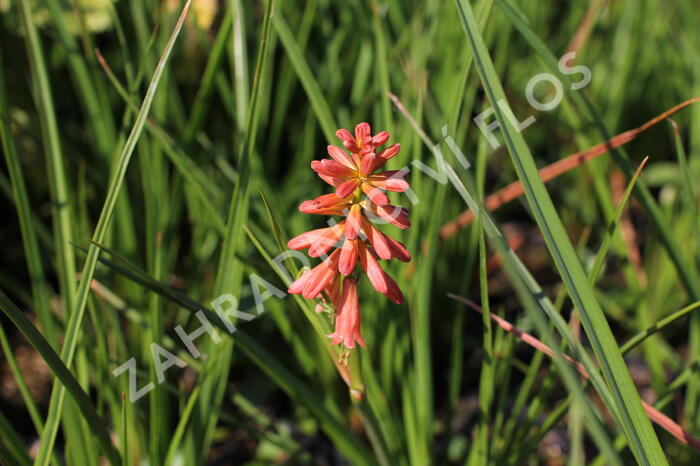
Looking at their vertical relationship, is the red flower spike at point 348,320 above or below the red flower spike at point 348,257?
below

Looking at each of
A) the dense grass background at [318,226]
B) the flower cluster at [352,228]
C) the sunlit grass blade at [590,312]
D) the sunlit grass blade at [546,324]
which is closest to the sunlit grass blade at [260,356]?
the dense grass background at [318,226]

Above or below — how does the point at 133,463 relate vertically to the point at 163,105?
below

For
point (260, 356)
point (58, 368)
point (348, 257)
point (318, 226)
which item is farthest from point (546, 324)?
point (318, 226)

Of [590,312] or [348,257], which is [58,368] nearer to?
[348,257]

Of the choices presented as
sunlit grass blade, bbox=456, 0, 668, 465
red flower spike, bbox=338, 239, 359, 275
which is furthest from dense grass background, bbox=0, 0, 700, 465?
red flower spike, bbox=338, 239, 359, 275

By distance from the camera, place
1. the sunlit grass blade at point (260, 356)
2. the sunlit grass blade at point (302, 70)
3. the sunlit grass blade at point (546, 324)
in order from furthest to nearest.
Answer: the sunlit grass blade at point (302, 70) → the sunlit grass blade at point (260, 356) → the sunlit grass blade at point (546, 324)

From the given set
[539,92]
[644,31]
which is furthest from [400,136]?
[644,31]

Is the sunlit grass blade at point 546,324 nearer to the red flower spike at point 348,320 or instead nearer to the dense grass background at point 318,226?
the dense grass background at point 318,226

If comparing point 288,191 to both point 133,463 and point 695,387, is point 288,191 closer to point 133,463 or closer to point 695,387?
point 133,463
